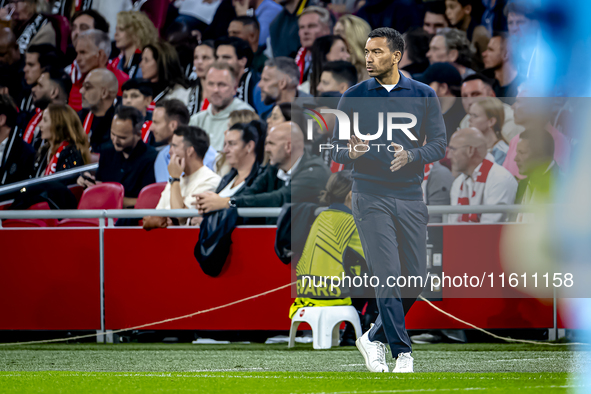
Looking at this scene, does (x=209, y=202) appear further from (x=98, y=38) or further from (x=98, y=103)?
(x=98, y=38)

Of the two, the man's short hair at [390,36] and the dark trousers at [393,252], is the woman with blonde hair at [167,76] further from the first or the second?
the dark trousers at [393,252]

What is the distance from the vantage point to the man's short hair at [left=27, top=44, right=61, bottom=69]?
31.9 ft

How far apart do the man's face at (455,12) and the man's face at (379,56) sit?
414cm

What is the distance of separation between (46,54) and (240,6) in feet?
8.81

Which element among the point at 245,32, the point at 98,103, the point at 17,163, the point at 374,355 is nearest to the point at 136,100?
the point at 98,103

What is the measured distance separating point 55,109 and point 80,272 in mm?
2421

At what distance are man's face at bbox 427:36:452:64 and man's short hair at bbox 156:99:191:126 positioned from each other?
2.82 m

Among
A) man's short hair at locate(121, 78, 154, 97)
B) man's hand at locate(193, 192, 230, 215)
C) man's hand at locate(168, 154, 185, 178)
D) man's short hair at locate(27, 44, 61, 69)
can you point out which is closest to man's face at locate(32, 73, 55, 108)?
man's short hair at locate(27, 44, 61, 69)

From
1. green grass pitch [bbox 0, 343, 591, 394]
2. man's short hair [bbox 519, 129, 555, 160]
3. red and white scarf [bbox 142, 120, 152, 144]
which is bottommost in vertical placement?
green grass pitch [bbox 0, 343, 591, 394]

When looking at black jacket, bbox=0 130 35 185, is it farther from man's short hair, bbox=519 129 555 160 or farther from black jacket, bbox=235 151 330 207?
man's short hair, bbox=519 129 555 160

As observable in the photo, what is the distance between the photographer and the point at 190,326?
282 inches

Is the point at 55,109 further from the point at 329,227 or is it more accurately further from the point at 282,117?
the point at 329,227

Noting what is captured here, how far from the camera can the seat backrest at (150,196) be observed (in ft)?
25.1

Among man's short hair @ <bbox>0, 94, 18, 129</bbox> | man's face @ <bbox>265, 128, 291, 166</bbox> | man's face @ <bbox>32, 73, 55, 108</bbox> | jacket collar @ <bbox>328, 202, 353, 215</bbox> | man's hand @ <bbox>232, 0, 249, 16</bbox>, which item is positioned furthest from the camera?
man's hand @ <bbox>232, 0, 249, 16</bbox>
